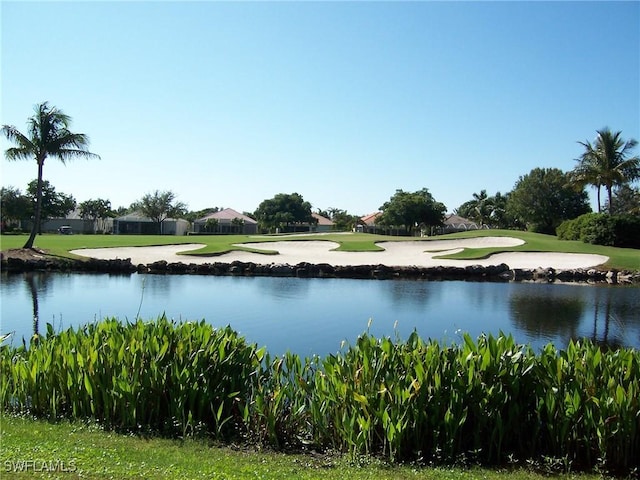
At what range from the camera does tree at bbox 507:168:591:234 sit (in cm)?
6906

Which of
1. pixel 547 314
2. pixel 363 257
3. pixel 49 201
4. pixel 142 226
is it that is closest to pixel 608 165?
pixel 363 257

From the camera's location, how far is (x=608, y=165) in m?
48.5

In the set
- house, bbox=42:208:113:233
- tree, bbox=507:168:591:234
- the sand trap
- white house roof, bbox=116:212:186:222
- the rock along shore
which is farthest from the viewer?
house, bbox=42:208:113:233

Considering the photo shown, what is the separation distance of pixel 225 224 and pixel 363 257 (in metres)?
54.3

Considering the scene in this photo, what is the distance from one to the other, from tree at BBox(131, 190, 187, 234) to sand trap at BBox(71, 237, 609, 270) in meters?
53.9

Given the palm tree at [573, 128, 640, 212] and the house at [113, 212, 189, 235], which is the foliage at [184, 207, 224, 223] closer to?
the house at [113, 212, 189, 235]

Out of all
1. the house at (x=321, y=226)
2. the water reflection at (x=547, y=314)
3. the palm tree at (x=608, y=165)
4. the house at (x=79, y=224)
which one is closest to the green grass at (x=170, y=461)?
the water reflection at (x=547, y=314)

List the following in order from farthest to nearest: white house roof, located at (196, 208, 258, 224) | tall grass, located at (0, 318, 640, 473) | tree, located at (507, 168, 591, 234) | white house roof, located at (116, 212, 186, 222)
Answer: white house roof, located at (196, 208, 258, 224) < white house roof, located at (116, 212, 186, 222) < tree, located at (507, 168, 591, 234) < tall grass, located at (0, 318, 640, 473)

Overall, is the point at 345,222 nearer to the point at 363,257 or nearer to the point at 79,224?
the point at 79,224

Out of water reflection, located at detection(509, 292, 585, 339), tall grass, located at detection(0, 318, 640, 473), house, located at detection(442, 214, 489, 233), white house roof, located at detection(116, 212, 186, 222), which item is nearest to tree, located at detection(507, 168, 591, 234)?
house, located at detection(442, 214, 489, 233)

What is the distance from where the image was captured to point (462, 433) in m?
5.88

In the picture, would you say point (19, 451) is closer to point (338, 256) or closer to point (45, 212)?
point (338, 256)

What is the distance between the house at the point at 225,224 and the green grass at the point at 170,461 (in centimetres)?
7892

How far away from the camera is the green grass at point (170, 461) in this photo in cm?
477
